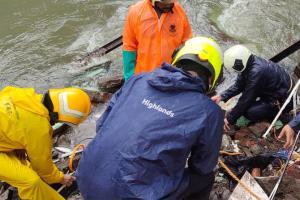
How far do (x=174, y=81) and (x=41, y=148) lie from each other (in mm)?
1673

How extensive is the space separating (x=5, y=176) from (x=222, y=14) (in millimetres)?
8889

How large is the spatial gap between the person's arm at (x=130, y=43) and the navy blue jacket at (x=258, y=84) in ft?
5.69

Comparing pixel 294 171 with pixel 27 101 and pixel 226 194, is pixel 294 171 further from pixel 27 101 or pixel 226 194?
pixel 27 101

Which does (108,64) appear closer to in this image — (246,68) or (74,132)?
(74,132)

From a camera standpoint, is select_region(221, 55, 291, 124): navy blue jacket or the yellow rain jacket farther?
select_region(221, 55, 291, 124): navy blue jacket

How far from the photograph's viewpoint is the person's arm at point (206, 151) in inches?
105

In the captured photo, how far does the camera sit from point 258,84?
5.62m

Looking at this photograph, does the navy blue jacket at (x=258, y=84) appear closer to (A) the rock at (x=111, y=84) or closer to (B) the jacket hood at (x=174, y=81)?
(A) the rock at (x=111, y=84)

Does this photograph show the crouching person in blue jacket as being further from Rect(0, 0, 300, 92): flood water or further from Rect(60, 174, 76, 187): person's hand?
Rect(0, 0, 300, 92): flood water

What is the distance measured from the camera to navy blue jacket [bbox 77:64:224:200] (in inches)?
102

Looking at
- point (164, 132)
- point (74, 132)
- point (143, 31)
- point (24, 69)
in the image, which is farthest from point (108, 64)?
point (164, 132)

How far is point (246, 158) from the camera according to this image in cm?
491

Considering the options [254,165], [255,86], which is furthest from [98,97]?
[254,165]

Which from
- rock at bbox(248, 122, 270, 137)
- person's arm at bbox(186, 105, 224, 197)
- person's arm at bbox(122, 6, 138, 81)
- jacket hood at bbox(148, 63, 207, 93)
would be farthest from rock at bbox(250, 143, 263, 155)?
jacket hood at bbox(148, 63, 207, 93)
